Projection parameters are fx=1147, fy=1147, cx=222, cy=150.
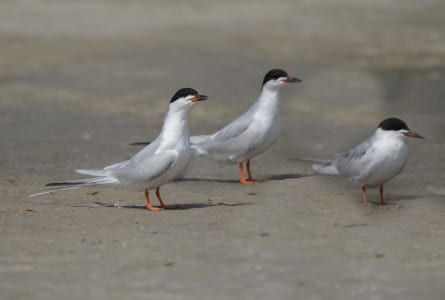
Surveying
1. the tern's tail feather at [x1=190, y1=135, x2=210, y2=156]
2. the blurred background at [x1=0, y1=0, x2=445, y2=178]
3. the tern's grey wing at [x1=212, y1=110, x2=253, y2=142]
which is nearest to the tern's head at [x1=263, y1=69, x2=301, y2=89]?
the tern's grey wing at [x1=212, y1=110, x2=253, y2=142]

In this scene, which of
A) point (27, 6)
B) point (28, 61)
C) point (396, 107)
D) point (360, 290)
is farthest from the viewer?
point (27, 6)

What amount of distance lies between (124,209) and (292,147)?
311 centimetres

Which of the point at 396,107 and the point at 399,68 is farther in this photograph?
the point at 399,68

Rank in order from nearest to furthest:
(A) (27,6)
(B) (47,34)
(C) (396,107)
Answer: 1. (C) (396,107)
2. (B) (47,34)
3. (A) (27,6)

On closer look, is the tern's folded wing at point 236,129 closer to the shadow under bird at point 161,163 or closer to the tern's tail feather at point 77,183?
the shadow under bird at point 161,163

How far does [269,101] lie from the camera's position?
8.07 m

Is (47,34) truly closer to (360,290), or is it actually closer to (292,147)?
(292,147)

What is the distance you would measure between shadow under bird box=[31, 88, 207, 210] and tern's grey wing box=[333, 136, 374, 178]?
3.47ft

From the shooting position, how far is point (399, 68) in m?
13.2

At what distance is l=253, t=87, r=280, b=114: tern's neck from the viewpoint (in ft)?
26.3

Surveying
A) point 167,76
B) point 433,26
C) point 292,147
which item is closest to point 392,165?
point 292,147

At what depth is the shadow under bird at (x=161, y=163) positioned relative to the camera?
6691mm

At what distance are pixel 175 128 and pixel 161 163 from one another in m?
0.27

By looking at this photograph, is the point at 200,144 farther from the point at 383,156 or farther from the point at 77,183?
the point at 383,156
